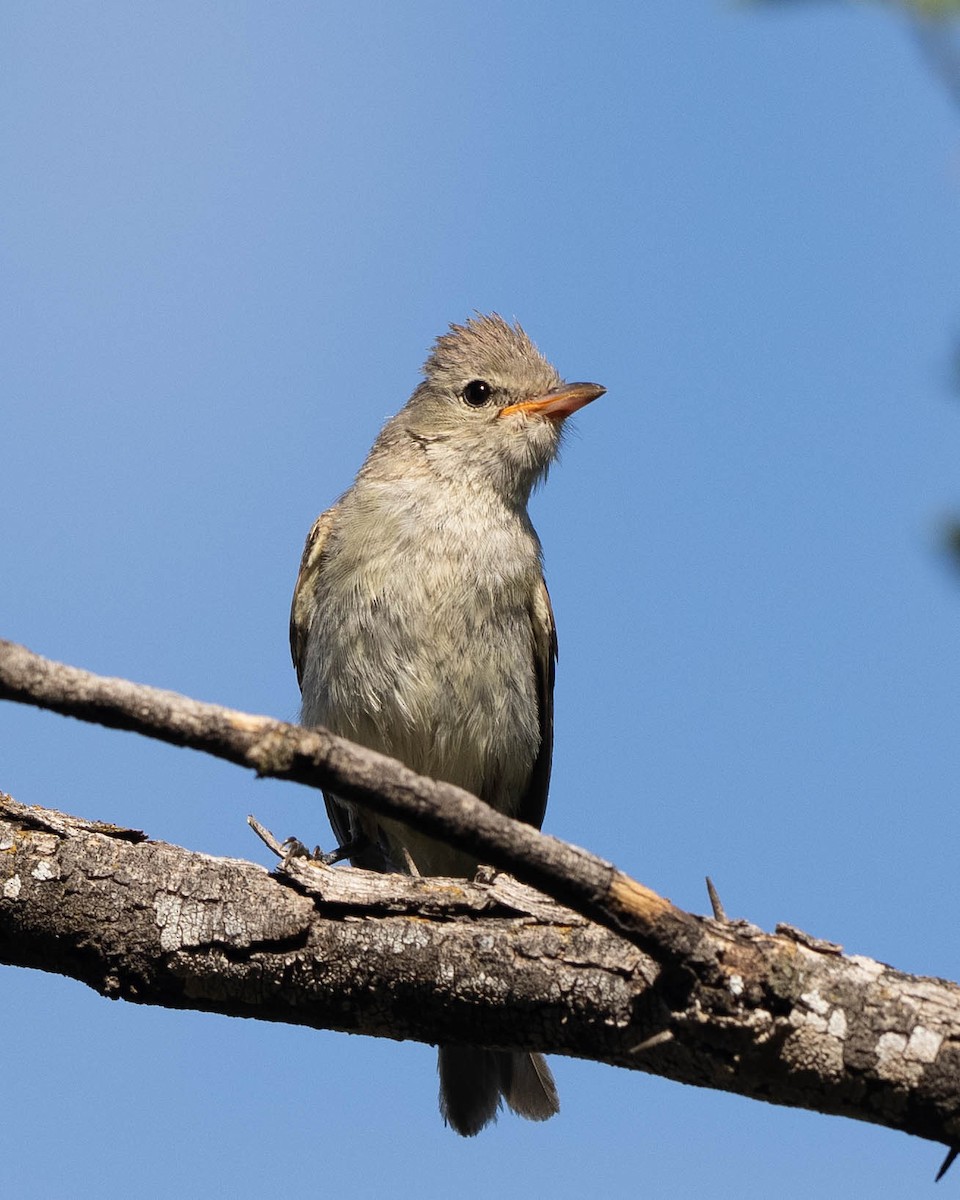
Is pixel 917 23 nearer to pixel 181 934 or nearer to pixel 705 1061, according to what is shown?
pixel 705 1061

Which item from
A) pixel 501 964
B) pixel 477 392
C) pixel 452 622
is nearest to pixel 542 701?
pixel 452 622

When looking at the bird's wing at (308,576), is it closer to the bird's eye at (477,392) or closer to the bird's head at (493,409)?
the bird's head at (493,409)

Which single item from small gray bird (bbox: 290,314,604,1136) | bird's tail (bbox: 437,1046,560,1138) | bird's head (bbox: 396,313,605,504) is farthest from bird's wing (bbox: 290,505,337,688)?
bird's tail (bbox: 437,1046,560,1138)

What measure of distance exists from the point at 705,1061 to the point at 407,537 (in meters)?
3.69

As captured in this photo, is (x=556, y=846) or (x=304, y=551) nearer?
(x=556, y=846)

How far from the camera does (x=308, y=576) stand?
25.3ft

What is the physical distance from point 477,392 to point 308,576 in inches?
58.5

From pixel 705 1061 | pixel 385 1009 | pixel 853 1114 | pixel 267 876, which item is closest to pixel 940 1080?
pixel 853 1114

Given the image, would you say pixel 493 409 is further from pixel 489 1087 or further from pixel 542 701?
pixel 489 1087

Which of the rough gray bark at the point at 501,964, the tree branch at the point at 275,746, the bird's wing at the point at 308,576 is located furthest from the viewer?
the bird's wing at the point at 308,576

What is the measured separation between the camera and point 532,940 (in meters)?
4.47

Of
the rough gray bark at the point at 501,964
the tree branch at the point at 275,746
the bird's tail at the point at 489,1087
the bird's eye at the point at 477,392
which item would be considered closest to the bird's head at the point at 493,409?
the bird's eye at the point at 477,392

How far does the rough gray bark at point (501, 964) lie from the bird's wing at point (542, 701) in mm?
2717

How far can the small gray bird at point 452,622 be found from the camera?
6.82 m
